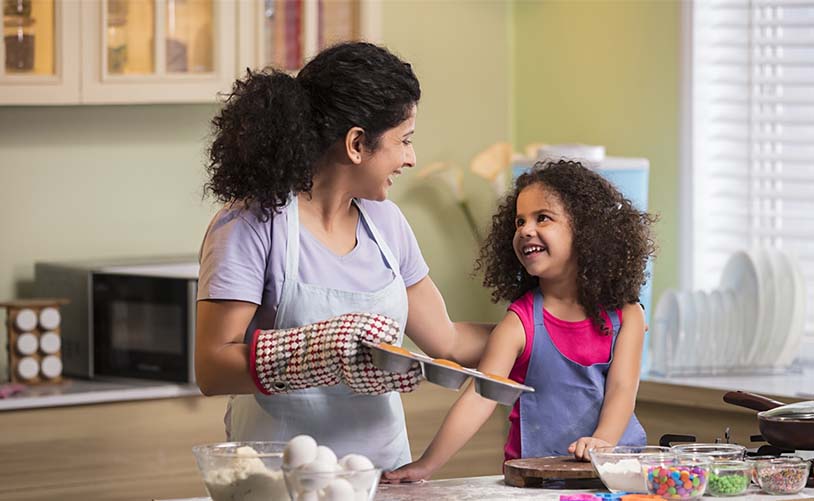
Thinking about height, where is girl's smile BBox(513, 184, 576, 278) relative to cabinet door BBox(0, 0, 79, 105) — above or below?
below

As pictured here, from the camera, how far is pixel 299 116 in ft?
6.28

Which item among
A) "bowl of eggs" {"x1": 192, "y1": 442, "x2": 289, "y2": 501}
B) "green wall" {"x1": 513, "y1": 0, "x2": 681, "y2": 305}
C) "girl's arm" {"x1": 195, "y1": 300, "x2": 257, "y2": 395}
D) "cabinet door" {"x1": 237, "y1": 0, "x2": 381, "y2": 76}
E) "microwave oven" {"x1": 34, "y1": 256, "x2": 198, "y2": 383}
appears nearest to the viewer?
"bowl of eggs" {"x1": 192, "y1": 442, "x2": 289, "y2": 501}

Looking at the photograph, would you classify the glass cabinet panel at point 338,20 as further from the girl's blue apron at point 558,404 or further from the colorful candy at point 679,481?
the colorful candy at point 679,481

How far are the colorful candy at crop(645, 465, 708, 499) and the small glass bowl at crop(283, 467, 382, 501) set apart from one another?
422mm

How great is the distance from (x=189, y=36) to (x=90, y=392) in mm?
880

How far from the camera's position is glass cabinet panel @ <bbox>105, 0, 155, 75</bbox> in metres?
3.12

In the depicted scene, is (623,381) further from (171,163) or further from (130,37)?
(171,163)

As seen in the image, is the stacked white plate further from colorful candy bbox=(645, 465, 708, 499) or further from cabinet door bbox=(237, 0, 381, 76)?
colorful candy bbox=(645, 465, 708, 499)

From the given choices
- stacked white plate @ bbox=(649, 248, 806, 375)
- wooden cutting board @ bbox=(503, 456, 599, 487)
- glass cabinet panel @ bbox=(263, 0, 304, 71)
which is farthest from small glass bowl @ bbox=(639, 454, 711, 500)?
glass cabinet panel @ bbox=(263, 0, 304, 71)

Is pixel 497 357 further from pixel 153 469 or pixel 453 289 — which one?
pixel 453 289

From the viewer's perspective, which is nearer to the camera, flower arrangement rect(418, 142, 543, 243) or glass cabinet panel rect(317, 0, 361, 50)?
glass cabinet panel rect(317, 0, 361, 50)

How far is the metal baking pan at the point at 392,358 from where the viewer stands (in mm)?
1620

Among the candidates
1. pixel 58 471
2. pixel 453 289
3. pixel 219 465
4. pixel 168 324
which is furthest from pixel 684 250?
pixel 219 465

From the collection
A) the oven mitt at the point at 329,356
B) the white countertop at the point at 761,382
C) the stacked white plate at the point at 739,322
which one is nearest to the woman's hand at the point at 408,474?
the oven mitt at the point at 329,356
